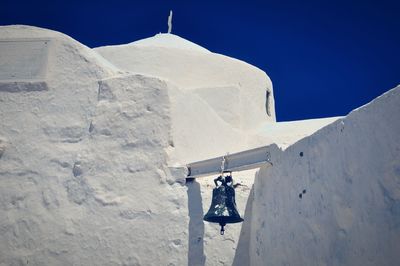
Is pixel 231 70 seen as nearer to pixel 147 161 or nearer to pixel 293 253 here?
pixel 147 161

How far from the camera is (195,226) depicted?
5.55 metres

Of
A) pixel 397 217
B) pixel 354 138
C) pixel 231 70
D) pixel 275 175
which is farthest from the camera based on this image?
pixel 231 70

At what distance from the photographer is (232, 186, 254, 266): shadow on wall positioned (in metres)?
5.41

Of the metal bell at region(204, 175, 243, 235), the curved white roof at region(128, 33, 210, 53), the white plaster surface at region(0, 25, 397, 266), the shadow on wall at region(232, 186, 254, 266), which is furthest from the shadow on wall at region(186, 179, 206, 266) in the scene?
the curved white roof at region(128, 33, 210, 53)

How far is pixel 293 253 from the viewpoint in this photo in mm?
4219

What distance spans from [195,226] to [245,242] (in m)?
0.71

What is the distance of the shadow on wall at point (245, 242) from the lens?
17.8 feet

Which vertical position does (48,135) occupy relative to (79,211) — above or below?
above

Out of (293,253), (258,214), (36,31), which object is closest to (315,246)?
(293,253)

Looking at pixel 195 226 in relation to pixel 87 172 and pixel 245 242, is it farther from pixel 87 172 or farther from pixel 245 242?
pixel 87 172

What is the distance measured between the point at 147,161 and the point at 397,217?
3.73 meters

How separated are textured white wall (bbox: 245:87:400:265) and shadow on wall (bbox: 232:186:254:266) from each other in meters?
0.30

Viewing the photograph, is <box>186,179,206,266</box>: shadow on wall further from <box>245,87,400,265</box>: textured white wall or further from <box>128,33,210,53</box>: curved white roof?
<box>128,33,210,53</box>: curved white roof

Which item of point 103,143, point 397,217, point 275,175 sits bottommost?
point 397,217
